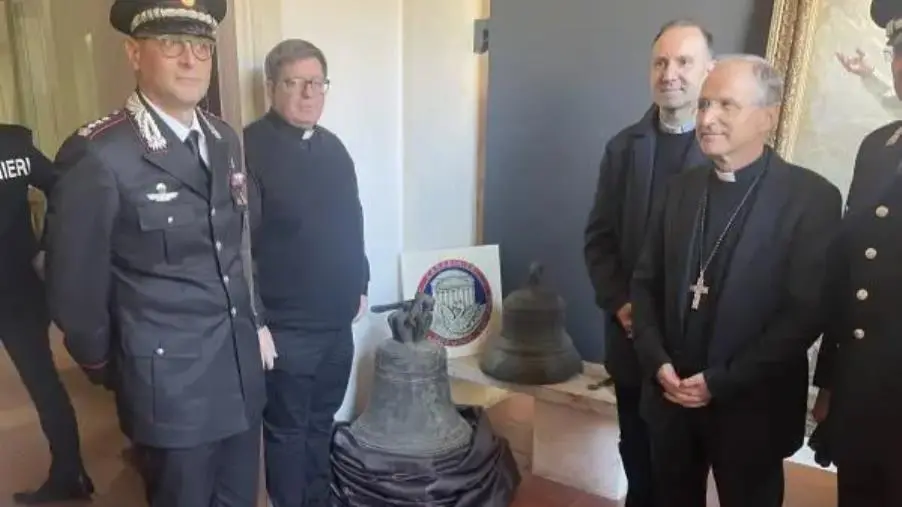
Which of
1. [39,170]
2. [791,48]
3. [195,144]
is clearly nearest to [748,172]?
[791,48]

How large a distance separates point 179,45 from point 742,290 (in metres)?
1.11

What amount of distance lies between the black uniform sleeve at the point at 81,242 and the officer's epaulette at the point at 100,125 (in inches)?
0.7

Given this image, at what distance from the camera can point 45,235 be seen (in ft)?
4.61

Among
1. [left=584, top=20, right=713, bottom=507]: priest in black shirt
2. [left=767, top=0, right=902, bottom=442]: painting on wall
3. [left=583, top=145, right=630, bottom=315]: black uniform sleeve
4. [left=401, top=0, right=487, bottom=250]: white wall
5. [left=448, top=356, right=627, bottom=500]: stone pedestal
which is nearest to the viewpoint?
[left=584, top=20, right=713, bottom=507]: priest in black shirt

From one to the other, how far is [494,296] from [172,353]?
1.58m

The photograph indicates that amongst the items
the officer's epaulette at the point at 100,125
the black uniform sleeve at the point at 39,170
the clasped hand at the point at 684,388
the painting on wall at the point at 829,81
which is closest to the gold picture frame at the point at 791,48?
the painting on wall at the point at 829,81

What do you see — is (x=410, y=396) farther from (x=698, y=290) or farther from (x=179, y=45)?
(x=179, y=45)

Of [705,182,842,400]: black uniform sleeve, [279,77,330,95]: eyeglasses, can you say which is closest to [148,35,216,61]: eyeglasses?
[279,77,330,95]: eyeglasses

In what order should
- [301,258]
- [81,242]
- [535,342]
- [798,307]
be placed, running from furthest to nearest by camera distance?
1. [535,342]
2. [301,258]
3. [798,307]
4. [81,242]

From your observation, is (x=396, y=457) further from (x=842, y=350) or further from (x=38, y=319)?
(x=842, y=350)

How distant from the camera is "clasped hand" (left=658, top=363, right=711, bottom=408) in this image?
60.2 inches

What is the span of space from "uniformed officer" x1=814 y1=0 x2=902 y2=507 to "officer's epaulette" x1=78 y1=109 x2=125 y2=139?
1.32m

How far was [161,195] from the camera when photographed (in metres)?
1.44

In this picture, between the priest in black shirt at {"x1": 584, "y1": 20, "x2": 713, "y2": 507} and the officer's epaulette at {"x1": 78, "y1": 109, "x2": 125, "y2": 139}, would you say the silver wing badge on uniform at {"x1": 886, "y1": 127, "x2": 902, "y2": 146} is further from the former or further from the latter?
the officer's epaulette at {"x1": 78, "y1": 109, "x2": 125, "y2": 139}
